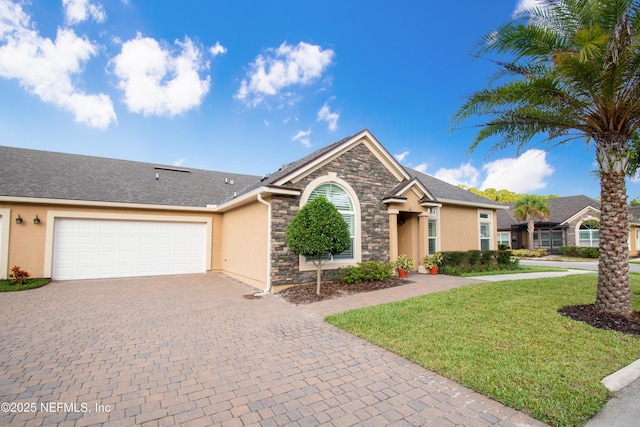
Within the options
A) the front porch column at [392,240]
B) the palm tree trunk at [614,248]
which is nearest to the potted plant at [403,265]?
the front porch column at [392,240]

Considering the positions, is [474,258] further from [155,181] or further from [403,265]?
[155,181]

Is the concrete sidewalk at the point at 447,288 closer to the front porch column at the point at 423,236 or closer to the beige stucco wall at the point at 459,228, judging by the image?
the front porch column at the point at 423,236

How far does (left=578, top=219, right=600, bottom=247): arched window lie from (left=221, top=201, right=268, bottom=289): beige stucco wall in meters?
29.6

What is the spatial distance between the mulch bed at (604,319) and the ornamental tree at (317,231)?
5464 mm

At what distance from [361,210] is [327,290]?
11.4 feet

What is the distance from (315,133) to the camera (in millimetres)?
20016

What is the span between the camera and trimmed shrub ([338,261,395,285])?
385 inches

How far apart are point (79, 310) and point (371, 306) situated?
718 centimetres

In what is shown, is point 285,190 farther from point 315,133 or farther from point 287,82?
point 315,133

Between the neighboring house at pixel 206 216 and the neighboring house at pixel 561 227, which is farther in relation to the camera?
the neighboring house at pixel 561 227

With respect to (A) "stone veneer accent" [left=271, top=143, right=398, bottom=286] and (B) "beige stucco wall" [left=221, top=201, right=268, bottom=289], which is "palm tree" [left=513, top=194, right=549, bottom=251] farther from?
(B) "beige stucco wall" [left=221, top=201, right=268, bottom=289]

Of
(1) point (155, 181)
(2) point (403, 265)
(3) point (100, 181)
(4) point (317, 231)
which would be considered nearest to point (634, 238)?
(2) point (403, 265)

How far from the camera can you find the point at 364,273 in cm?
993

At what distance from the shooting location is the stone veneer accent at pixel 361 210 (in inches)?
361
